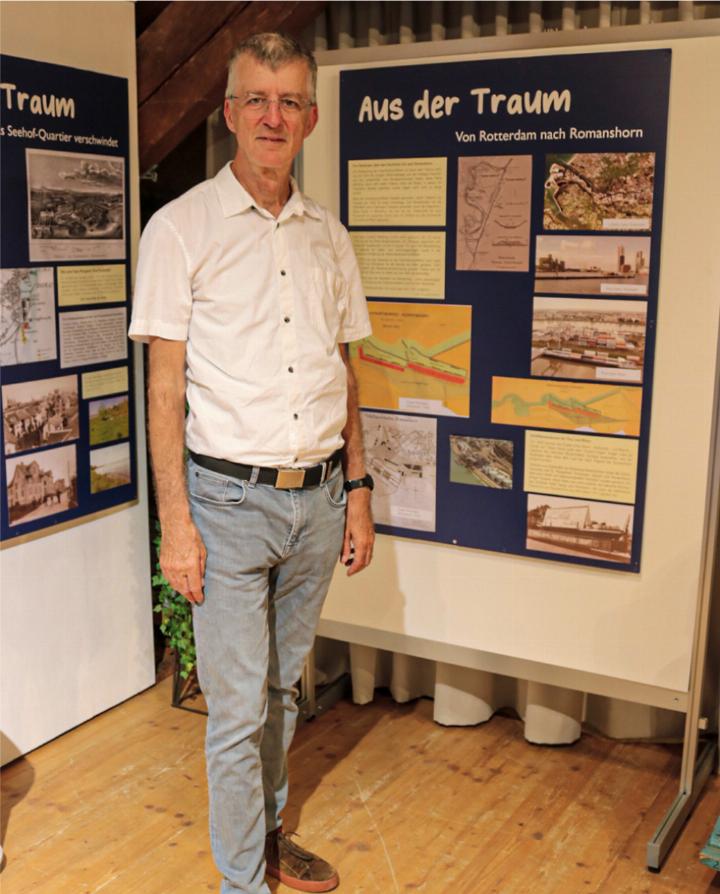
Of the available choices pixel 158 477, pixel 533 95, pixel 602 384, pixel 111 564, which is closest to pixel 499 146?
pixel 533 95

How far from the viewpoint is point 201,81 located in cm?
319

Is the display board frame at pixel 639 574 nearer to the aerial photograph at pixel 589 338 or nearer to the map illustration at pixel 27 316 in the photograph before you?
the aerial photograph at pixel 589 338

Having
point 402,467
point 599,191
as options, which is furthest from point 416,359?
point 599,191

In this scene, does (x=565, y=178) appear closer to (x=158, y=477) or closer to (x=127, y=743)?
(x=158, y=477)

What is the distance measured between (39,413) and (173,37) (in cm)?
119

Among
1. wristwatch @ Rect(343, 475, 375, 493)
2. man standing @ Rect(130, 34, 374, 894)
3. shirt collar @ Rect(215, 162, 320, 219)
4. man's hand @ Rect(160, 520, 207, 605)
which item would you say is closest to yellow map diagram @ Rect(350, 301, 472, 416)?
wristwatch @ Rect(343, 475, 375, 493)

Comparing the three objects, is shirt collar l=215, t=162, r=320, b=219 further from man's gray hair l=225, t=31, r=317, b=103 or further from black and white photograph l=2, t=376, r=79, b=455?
black and white photograph l=2, t=376, r=79, b=455

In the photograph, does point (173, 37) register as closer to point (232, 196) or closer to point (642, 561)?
point (232, 196)

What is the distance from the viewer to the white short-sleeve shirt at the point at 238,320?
2.17 meters

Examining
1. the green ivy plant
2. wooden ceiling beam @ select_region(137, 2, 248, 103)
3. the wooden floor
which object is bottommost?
the wooden floor

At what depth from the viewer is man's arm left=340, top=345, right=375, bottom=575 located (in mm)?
2512

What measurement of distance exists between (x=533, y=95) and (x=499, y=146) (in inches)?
5.9

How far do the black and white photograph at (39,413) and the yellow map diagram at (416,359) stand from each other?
84cm

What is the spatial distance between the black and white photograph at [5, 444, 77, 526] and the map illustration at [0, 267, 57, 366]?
283 mm
